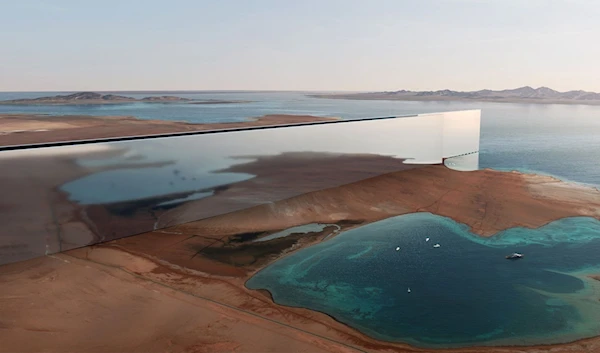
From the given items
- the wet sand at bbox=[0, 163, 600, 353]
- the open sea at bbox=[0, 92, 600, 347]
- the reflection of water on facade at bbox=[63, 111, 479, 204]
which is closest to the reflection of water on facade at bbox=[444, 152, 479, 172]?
the reflection of water on facade at bbox=[63, 111, 479, 204]

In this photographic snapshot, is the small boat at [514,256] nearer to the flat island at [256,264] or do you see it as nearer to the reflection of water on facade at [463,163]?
the flat island at [256,264]

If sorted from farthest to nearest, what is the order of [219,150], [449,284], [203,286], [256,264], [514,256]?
[219,150], [514,256], [256,264], [449,284], [203,286]

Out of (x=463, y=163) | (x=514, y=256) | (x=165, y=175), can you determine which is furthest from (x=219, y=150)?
(x=463, y=163)

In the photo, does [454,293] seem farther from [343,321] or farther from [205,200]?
[205,200]

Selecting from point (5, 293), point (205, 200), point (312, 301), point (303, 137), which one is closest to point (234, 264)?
point (312, 301)

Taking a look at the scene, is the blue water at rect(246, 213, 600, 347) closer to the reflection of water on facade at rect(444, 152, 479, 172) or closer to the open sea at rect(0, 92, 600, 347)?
the open sea at rect(0, 92, 600, 347)

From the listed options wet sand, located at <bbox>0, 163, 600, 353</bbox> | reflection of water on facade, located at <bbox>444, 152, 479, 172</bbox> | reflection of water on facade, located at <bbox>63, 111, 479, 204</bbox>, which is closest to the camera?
wet sand, located at <bbox>0, 163, 600, 353</bbox>

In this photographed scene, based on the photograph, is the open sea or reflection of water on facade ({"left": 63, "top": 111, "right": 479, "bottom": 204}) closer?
the open sea

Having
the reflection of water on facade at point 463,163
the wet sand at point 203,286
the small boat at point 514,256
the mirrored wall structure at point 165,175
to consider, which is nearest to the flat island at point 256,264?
the wet sand at point 203,286

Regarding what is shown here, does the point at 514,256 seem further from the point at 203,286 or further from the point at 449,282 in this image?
the point at 203,286
